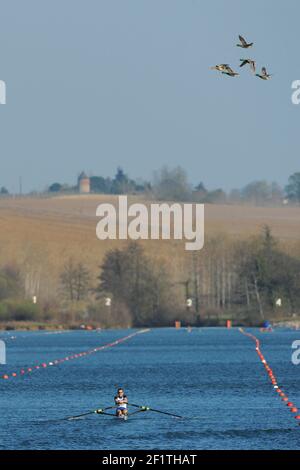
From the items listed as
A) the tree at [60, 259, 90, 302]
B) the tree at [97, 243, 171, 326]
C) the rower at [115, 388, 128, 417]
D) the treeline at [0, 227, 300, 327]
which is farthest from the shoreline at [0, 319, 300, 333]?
the rower at [115, 388, 128, 417]

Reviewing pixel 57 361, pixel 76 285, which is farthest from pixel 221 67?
pixel 76 285

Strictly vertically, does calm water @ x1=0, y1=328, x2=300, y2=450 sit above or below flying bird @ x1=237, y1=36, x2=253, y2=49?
below

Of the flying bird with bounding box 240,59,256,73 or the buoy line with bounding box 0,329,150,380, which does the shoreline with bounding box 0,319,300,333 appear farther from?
the flying bird with bounding box 240,59,256,73

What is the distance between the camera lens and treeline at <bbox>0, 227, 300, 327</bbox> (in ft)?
574

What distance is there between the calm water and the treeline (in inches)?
2314

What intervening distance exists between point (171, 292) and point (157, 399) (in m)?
120

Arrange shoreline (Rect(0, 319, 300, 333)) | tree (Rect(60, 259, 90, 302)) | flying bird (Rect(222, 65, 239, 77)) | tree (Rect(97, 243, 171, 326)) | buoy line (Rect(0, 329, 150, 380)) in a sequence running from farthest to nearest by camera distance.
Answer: tree (Rect(60, 259, 90, 302)) → tree (Rect(97, 243, 171, 326)) → shoreline (Rect(0, 319, 300, 333)) → buoy line (Rect(0, 329, 150, 380)) → flying bird (Rect(222, 65, 239, 77))

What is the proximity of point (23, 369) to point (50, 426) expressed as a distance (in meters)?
36.4

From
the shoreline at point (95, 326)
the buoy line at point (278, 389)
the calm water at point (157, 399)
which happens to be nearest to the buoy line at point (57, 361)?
the calm water at point (157, 399)

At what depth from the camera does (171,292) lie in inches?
7283
